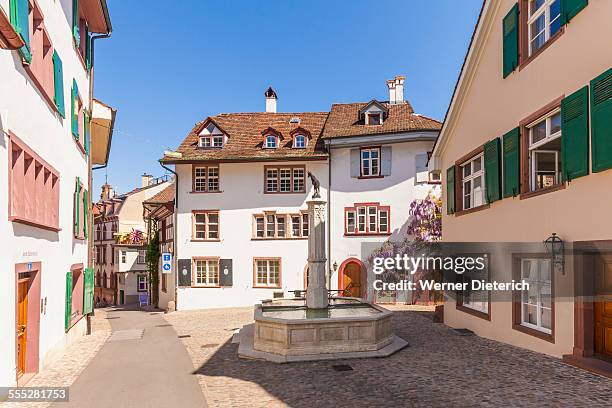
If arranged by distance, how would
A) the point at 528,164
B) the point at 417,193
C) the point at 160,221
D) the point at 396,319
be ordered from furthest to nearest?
the point at 160,221, the point at 417,193, the point at 396,319, the point at 528,164

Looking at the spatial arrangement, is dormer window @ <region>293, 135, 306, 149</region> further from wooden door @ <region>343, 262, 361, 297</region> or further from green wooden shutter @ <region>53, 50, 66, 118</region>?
green wooden shutter @ <region>53, 50, 66, 118</region>

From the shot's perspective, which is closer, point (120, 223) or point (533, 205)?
point (533, 205)

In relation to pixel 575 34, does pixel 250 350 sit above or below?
below

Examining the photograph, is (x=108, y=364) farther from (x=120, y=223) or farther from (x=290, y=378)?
(x=120, y=223)

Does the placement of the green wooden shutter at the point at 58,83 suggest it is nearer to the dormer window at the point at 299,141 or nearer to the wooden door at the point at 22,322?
the wooden door at the point at 22,322

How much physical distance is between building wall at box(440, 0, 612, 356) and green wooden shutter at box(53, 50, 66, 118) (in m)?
A: 11.2

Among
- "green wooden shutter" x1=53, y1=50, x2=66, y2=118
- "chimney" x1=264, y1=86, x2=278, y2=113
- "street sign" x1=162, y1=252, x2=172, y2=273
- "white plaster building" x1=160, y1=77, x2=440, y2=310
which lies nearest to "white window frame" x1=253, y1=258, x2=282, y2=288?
"white plaster building" x1=160, y1=77, x2=440, y2=310

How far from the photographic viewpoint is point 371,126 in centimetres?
2625

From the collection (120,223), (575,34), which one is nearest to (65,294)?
(575,34)

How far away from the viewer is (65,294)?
1301cm

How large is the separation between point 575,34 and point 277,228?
1835 centimetres

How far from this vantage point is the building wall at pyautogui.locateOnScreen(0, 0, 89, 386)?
7.73 metres

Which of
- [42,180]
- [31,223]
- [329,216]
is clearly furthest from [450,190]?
[31,223]

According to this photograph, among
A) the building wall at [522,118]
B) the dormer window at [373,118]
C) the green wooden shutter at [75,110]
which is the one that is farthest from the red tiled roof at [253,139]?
the building wall at [522,118]
